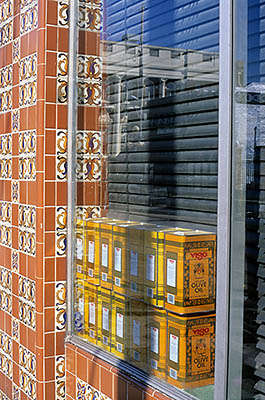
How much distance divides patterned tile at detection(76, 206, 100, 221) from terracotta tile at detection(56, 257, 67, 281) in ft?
0.76

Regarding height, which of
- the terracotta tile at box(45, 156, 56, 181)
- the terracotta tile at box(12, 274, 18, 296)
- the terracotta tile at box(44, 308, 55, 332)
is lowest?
the terracotta tile at box(44, 308, 55, 332)

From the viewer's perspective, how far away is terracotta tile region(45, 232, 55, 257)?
3.23 m

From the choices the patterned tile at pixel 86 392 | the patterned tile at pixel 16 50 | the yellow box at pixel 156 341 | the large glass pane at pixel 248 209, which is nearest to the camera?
the large glass pane at pixel 248 209

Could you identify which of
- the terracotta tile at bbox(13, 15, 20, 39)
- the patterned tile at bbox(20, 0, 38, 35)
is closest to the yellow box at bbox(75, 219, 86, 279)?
the patterned tile at bbox(20, 0, 38, 35)

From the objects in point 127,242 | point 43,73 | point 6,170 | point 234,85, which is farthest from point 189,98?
point 6,170

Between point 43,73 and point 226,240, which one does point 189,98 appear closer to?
→ point 226,240

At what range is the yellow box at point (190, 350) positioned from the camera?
7.30ft

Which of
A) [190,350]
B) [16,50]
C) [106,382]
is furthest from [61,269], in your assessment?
[16,50]

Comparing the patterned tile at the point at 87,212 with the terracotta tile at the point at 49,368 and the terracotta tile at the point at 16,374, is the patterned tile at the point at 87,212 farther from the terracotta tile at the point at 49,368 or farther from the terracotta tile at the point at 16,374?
the terracotta tile at the point at 16,374

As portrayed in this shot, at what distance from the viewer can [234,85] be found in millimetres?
2070

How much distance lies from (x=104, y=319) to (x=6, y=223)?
1077 millimetres

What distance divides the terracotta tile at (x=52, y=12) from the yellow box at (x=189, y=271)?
1334 mm

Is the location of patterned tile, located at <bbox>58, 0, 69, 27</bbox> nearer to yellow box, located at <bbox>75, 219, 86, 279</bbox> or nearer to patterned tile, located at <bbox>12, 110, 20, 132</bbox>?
patterned tile, located at <bbox>12, 110, 20, 132</bbox>

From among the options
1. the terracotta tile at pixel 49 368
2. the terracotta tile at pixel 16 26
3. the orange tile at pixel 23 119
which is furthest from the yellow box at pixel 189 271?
the terracotta tile at pixel 16 26
